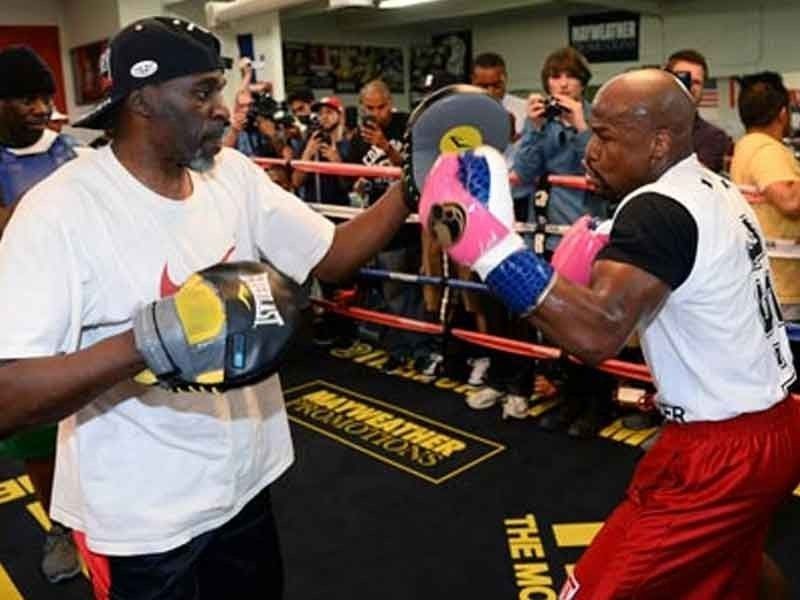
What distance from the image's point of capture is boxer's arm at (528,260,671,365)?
4.15ft

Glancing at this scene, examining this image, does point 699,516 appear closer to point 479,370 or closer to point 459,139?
point 459,139

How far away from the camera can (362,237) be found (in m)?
1.54

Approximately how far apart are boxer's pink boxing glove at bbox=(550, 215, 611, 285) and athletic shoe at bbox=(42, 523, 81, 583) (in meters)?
1.71

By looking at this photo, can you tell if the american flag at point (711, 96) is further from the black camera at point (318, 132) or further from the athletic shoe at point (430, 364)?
the athletic shoe at point (430, 364)

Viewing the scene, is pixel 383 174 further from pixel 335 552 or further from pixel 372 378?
pixel 335 552

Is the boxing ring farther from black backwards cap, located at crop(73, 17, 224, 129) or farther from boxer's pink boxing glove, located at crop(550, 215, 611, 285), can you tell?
black backwards cap, located at crop(73, 17, 224, 129)

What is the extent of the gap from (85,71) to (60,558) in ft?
24.3

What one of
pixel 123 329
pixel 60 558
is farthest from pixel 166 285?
pixel 60 558

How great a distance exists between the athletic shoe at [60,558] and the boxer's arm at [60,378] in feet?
4.97

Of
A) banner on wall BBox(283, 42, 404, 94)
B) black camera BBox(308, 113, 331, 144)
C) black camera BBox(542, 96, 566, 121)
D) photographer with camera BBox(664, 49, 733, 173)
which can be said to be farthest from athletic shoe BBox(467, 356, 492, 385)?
banner on wall BBox(283, 42, 404, 94)

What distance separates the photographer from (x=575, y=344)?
1.27m

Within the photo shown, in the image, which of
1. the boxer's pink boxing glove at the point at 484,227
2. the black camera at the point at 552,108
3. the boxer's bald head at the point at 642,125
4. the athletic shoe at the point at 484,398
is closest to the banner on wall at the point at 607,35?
the black camera at the point at 552,108

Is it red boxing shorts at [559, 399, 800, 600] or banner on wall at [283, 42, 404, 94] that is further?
banner on wall at [283, 42, 404, 94]

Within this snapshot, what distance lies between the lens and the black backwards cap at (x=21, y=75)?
7.06ft
